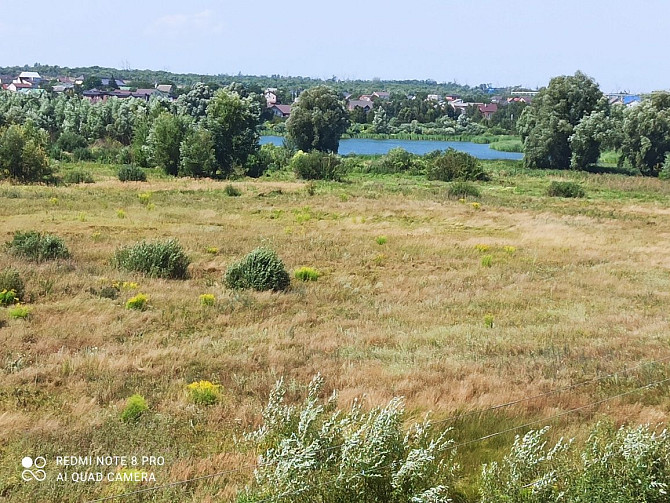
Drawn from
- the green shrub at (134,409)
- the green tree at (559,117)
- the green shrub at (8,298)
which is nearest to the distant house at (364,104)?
the green tree at (559,117)

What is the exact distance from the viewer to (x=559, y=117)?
6331 cm

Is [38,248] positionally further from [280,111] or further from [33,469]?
[280,111]

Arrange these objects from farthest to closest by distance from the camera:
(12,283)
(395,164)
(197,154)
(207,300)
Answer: (395,164), (197,154), (207,300), (12,283)

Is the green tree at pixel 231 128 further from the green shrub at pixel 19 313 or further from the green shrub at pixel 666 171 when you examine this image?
the green shrub at pixel 19 313

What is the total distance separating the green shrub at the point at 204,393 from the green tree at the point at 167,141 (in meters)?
45.5

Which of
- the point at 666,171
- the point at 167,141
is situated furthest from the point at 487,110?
the point at 167,141

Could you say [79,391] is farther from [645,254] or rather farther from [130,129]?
[130,129]

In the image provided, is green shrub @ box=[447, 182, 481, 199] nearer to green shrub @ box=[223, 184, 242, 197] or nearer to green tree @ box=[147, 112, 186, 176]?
green shrub @ box=[223, 184, 242, 197]

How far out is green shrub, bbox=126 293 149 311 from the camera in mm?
12562

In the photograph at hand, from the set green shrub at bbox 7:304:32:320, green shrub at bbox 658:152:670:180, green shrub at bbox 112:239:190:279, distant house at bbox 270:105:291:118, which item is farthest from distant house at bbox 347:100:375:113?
green shrub at bbox 7:304:32:320

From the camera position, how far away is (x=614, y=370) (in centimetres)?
905

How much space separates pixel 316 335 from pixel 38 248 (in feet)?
33.4

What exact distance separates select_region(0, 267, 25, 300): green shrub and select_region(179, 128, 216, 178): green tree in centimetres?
3644

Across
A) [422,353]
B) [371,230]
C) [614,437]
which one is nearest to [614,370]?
[422,353]
